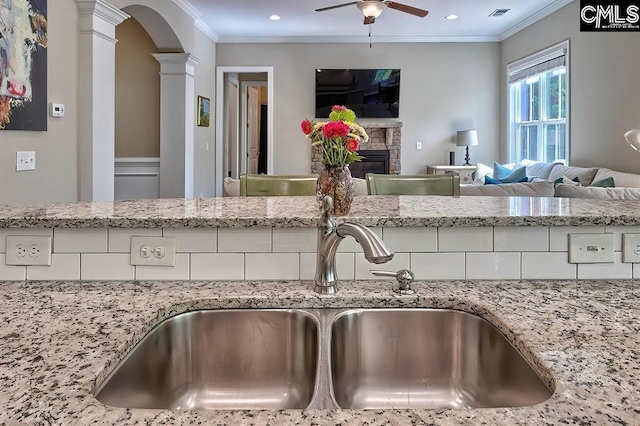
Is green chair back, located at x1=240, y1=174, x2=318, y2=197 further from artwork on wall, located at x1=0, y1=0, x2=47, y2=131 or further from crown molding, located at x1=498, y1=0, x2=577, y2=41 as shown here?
crown molding, located at x1=498, y1=0, x2=577, y2=41

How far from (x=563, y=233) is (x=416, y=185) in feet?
4.61

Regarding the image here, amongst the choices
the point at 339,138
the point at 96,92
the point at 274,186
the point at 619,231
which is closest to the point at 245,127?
the point at 96,92

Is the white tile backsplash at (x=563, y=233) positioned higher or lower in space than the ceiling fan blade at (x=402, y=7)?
lower

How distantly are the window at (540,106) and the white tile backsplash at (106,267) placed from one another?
206 inches

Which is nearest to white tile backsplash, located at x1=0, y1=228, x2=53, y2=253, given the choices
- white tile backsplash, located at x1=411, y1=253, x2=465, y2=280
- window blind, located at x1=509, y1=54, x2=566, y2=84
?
white tile backsplash, located at x1=411, y1=253, x2=465, y2=280

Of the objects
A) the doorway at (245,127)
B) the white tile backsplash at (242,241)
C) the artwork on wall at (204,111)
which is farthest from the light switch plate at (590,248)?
the doorway at (245,127)

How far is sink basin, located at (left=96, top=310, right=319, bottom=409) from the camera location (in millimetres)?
885

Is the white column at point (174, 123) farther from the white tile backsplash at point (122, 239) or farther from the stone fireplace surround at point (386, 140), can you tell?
the white tile backsplash at point (122, 239)

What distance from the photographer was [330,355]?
852mm

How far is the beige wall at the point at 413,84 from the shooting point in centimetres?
687

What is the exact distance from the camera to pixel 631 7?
4.33 meters

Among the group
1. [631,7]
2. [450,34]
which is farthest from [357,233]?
[450,34]

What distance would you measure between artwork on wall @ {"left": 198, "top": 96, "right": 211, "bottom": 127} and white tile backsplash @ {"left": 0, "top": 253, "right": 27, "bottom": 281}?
5.08 metres

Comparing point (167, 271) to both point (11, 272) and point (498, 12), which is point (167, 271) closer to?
point (11, 272)
